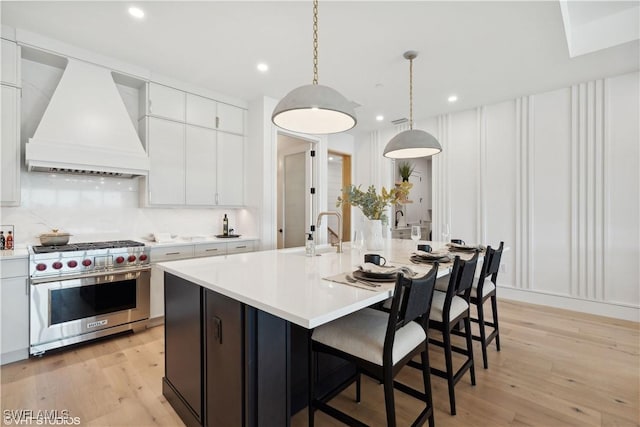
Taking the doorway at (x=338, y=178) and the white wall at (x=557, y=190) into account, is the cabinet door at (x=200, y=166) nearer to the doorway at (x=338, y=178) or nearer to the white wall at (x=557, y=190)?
the doorway at (x=338, y=178)

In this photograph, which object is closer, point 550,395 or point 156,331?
point 550,395

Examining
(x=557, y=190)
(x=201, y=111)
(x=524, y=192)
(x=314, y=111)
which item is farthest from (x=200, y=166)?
(x=557, y=190)

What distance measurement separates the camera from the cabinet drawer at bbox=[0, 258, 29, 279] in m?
2.33

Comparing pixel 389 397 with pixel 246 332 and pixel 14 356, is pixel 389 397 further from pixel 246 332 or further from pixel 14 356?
pixel 14 356

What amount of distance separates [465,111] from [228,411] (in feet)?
15.7

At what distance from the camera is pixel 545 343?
9.16 ft

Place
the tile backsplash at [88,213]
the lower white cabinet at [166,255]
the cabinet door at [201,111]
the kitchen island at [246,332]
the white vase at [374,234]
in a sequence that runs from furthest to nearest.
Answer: the cabinet door at [201,111] → the lower white cabinet at [166,255] → the tile backsplash at [88,213] → the white vase at [374,234] → the kitchen island at [246,332]

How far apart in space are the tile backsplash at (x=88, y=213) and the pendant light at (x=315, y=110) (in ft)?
7.89

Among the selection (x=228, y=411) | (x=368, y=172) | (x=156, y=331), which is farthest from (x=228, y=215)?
(x=228, y=411)

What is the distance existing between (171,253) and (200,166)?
1.15 metres

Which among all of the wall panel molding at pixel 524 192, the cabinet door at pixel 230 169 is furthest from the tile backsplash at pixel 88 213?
the wall panel molding at pixel 524 192

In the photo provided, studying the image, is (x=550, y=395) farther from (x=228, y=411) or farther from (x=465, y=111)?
(x=465, y=111)

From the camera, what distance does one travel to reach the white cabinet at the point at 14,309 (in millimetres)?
2336

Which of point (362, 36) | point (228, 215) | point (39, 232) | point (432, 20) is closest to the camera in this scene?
point (432, 20)
